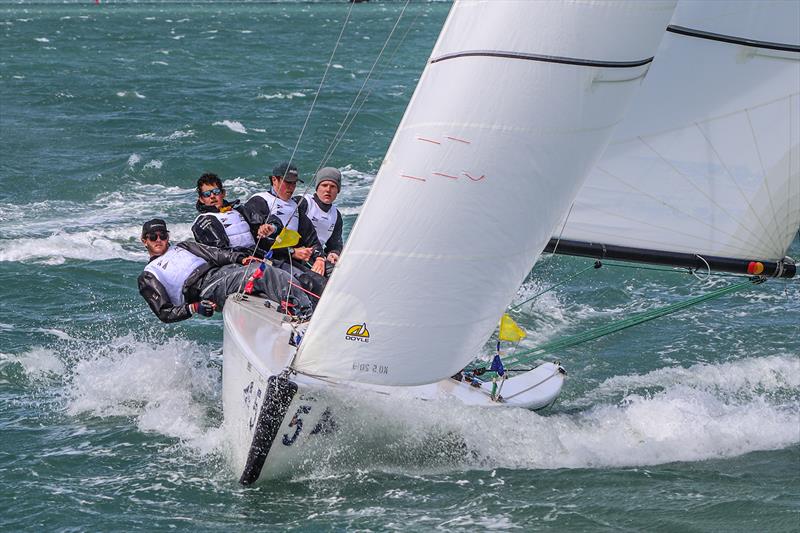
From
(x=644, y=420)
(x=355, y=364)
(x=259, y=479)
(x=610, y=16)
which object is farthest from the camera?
(x=644, y=420)

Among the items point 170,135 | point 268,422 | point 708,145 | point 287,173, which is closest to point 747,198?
Result: point 708,145

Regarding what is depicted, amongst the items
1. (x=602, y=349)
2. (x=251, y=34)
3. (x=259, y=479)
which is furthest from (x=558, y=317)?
(x=251, y=34)

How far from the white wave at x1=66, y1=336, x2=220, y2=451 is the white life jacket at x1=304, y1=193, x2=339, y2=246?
150 cm

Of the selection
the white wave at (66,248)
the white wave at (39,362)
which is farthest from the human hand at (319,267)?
the white wave at (66,248)

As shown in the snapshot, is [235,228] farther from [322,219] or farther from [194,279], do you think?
[322,219]

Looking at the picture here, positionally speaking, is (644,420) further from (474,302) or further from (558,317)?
(558,317)

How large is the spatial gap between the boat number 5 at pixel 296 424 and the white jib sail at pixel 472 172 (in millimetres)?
458

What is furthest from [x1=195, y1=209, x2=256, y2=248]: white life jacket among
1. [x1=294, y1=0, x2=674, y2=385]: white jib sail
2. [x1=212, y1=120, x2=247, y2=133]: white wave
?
[x1=212, y1=120, x2=247, y2=133]: white wave

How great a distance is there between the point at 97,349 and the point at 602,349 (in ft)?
15.6

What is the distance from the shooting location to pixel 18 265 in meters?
13.6

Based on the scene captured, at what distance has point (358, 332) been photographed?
6.54 metres

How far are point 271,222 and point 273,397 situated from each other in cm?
235

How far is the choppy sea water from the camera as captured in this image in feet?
23.2

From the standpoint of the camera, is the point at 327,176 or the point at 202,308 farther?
the point at 327,176
